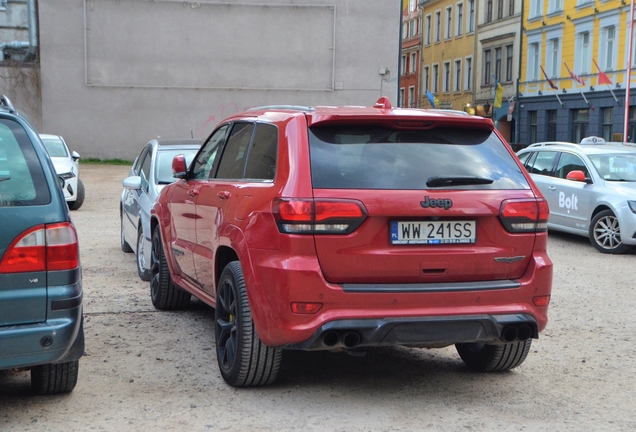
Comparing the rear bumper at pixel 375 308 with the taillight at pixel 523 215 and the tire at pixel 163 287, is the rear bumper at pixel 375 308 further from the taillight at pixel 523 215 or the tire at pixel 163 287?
the tire at pixel 163 287

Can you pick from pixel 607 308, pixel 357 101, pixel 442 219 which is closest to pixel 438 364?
pixel 442 219

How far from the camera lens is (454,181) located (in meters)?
4.67

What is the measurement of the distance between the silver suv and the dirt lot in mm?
4886

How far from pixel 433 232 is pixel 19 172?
7.04 feet

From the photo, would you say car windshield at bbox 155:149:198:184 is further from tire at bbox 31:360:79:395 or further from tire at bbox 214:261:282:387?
tire at bbox 31:360:79:395

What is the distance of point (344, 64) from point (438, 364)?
2995 centimetres

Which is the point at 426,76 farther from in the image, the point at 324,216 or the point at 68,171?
the point at 324,216

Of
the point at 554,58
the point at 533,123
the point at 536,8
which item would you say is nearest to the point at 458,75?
the point at 536,8

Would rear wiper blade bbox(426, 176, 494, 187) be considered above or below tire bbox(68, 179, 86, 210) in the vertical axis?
above

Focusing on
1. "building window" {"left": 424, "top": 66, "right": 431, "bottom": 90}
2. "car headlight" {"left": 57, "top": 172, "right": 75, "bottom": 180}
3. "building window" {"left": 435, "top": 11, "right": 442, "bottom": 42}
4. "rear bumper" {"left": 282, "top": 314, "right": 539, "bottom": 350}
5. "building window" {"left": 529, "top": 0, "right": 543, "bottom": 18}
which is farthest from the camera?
"building window" {"left": 424, "top": 66, "right": 431, "bottom": 90}

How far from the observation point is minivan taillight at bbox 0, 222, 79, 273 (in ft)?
13.6

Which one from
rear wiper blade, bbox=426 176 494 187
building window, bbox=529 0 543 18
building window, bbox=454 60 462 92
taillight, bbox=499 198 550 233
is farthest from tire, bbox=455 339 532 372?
building window, bbox=454 60 462 92

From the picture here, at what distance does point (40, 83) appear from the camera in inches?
1331

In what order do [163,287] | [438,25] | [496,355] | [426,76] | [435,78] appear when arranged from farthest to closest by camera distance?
1. [426,76]
2. [435,78]
3. [438,25]
4. [163,287]
5. [496,355]
